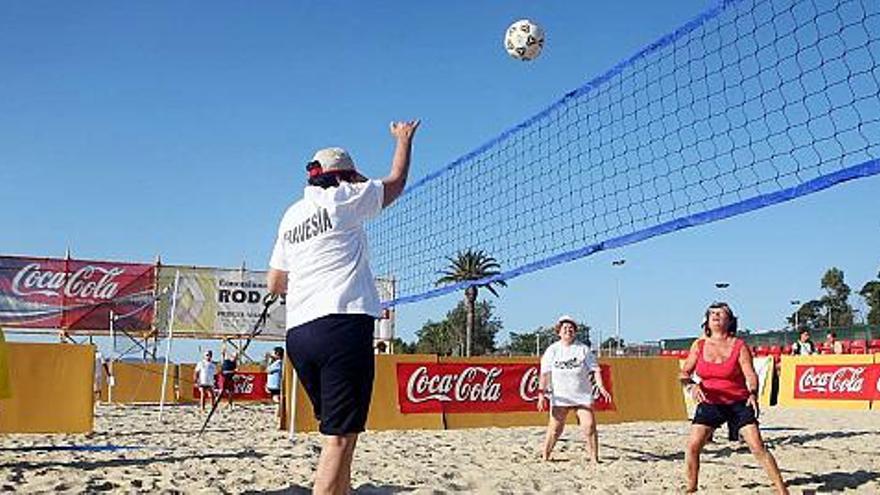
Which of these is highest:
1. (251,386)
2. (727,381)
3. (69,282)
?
(69,282)

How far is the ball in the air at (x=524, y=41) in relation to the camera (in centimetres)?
806

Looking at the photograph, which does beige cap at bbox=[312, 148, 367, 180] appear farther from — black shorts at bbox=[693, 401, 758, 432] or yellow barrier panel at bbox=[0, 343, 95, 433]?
yellow barrier panel at bbox=[0, 343, 95, 433]

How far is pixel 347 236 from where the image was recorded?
9.36 ft

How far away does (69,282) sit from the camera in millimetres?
21906

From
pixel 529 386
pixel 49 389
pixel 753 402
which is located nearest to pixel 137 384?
pixel 49 389

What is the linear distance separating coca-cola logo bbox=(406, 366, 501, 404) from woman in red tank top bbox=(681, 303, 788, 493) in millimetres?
5431

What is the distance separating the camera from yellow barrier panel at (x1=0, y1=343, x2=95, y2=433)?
9.15m

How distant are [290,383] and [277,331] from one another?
1373 cm

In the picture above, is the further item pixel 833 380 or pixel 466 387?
pixel 833 380

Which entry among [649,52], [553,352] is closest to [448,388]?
[553,352]

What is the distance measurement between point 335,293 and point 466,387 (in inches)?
333

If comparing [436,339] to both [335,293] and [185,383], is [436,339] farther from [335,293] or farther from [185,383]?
[335,293]

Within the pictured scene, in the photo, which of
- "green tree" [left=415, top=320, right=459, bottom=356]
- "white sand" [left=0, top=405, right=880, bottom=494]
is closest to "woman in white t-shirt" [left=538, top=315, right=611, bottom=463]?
"white sand" [left=0, top=405, right=880, bottom=494]

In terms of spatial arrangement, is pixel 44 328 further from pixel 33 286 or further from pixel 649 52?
pixel 649 52
